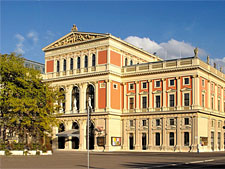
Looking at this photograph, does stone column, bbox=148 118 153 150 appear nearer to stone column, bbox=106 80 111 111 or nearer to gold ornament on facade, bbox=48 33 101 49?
stone column, bbox=106 80 111 111

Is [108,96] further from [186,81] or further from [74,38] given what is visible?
[74,38]

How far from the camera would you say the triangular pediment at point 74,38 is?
80169mm

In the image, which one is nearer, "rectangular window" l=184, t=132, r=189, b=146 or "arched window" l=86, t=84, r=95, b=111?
"rectangular window" l=184, t=132, r=189, b=146

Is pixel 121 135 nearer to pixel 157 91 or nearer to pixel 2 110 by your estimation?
pixel 157 91

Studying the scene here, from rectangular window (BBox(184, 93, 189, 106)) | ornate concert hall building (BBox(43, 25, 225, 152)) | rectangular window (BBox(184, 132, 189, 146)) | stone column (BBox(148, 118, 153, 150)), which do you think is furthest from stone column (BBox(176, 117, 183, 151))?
stone column (BBox(148, 118, 153, 150))

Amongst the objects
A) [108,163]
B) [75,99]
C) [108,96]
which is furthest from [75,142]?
[108,163]

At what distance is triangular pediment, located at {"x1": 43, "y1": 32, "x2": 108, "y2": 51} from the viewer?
80.2m

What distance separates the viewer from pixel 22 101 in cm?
4931

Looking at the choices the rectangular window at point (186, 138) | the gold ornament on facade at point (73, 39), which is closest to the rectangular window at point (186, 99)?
the rectangular window at point (186, 138)

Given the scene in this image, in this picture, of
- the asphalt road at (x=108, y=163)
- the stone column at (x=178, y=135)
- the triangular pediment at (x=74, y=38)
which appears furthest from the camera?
the triangular pediment at (x=74, y=38)

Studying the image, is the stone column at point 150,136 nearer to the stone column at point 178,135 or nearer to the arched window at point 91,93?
the stone column at point 178,135

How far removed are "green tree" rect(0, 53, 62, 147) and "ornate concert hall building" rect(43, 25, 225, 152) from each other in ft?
82.3

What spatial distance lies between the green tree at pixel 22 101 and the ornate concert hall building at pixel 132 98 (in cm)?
2509

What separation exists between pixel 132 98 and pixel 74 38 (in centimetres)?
1896
